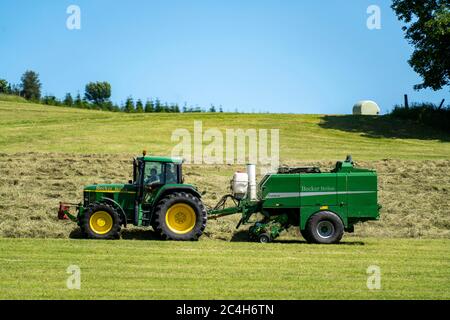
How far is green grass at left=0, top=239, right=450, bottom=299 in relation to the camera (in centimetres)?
1044

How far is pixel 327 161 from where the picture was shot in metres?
26.8

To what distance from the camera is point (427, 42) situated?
136 ft

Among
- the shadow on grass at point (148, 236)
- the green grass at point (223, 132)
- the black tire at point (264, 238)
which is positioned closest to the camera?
the black tire at point (264, 238)

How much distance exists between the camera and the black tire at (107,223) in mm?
16688

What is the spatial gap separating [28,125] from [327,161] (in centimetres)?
1918

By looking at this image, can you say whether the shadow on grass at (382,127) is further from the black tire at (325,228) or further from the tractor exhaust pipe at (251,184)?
the black tire at (325,228)

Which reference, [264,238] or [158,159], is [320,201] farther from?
[158,159]

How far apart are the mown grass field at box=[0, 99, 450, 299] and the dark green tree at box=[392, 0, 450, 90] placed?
18.0 ft

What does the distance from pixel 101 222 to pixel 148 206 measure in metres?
1.19

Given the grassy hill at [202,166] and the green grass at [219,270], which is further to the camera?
the grassy hill at [202,166]

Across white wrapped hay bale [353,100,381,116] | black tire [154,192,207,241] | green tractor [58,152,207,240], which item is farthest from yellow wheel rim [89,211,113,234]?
white wrapped hay bale [353,100,381,116]

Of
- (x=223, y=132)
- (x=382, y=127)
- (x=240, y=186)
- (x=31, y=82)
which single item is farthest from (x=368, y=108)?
(x=31, y=82)

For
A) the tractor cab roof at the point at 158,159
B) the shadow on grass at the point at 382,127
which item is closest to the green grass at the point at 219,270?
the tractor cab roof at the point at 158,159
